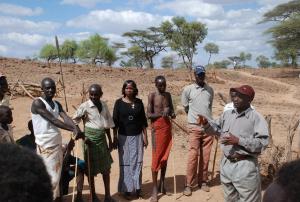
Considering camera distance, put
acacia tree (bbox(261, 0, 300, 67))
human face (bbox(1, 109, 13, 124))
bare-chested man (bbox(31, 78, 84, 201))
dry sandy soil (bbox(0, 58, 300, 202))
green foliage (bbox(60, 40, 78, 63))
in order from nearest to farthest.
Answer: human face (bbox(1, 109, 13, 124)) < bare-chested man (bbox(31, 78, 84, 201)) < dry sandy soil (bbox(0, 58, 300, 202)) < acacia tree (bbox(261, 0, 300, 67)) < green foliage (bbox(60, 40, 78, 63))

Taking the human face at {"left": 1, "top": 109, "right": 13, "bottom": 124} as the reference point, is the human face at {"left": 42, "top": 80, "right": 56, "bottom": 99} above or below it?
above

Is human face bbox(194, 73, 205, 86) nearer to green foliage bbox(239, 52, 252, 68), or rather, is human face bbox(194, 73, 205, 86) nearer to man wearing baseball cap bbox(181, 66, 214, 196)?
man wearing baseball cap bbox(181, 66, 214, 196)

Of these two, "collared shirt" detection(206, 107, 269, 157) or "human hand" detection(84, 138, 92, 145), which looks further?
"human hand" detection(84, 138, 92, 145)

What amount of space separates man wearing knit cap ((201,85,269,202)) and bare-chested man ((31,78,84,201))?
1608 mm

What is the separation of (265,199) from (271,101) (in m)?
17.8

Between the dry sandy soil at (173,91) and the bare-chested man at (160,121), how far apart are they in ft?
1.66

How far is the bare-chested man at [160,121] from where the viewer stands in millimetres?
5793

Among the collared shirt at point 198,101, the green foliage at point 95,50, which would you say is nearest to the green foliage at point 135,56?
the green foliage at point 95,50

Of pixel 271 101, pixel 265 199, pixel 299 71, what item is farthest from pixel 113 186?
pixel 299 71

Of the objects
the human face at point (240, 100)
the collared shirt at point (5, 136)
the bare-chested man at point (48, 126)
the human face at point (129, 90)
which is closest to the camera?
the human face at point (240, 100)

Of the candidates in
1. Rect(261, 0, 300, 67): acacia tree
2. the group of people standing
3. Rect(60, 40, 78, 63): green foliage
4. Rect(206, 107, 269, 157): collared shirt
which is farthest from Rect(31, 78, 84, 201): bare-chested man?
Rect(60, 40, 78, 63): green foliage

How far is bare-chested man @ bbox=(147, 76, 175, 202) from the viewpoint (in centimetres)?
579

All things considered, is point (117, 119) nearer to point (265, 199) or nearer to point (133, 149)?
point (133, 149)

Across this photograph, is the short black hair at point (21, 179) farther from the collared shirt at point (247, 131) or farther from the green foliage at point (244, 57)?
the green foliage at point (244, 57)
